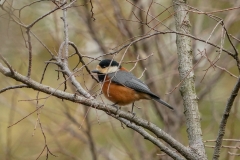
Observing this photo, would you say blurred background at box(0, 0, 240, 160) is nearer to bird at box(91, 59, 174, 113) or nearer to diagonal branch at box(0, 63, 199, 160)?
bird at box(91, 59, 174, 113)

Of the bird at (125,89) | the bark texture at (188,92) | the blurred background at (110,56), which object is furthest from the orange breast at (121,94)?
the blurred background at (110,56)

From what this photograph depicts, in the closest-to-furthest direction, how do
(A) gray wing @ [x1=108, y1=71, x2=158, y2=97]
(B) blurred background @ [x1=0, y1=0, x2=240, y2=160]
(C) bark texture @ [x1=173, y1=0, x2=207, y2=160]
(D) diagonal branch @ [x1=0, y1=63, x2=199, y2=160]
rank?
(D) diagonal branch @ [x1=0, y1=63, x2=199, y2=160]
(C) bark texture @ [x1=173, y1=0, x2=207, y2=160]
(A) gray wing @ [x1=108, y1=71, x2=158, y2=97]
(B) blurred background @ [x1=0, y1=0, x2=240, y2=160]

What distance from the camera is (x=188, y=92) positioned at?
3418 millimetres

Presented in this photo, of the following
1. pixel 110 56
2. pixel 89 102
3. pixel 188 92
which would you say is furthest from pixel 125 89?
pixel 110 56

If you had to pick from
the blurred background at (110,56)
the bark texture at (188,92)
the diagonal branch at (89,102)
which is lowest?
the diagonal branch at (89,102)

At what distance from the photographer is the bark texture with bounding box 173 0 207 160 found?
3.19 metres

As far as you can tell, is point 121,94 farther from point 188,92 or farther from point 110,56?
point 110,56

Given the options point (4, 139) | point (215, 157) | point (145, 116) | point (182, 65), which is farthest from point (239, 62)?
point (4, 139)

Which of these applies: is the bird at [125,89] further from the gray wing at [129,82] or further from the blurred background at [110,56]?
the blurred background at [110,56]

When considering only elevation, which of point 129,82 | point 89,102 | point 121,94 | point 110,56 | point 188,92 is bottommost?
point 89,102

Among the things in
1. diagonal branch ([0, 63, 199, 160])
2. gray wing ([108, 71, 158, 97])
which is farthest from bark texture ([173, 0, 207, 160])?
gray wing ([108, 71, 158, 97])

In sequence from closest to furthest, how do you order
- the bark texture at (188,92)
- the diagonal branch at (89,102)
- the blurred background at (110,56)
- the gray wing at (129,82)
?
the diagonal branch at (89,102), the bark texture at (188,92), the gray wing at (129,82), the blurred background at (110,56)

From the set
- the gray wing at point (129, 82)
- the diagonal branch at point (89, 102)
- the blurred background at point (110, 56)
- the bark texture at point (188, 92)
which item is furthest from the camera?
the blurred background at point (110, 56)

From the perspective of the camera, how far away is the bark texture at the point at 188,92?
3191 millimetres
